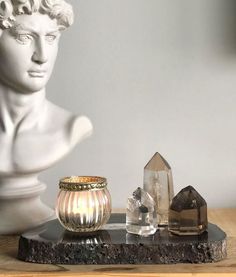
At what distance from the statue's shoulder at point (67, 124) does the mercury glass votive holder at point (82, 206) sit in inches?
7.5

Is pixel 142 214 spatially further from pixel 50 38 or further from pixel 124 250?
pixel 50 38

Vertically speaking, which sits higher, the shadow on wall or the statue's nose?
the shadow on wall

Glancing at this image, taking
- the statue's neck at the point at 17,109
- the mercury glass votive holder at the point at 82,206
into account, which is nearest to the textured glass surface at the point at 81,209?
the mercury glass votive holder at the point at 82,206

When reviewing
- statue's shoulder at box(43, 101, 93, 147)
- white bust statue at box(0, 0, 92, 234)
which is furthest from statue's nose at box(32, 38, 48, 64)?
statue's shoulder at box(43, 101, 93, 147)

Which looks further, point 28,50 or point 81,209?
point 28,50

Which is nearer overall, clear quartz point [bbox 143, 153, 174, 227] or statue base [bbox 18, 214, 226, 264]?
statue base [bbox 18, 214, 226, 264]

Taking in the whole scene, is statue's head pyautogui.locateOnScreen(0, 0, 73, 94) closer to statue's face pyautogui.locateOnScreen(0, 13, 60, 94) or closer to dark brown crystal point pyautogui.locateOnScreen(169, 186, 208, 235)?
statue's face pyautogui.locateOnScreen(0, 13, 60, 94)

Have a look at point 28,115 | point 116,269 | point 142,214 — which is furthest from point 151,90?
point 116,269

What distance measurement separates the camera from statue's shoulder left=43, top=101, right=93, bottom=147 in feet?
4.20

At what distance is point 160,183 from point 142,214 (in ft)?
0.38

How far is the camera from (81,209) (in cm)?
109

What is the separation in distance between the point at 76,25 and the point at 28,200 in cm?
46

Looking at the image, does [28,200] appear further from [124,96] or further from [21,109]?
[124,96]

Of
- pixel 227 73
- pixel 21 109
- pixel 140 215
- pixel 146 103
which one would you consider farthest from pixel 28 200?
pixel 227 73
